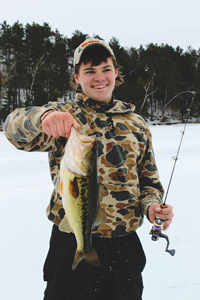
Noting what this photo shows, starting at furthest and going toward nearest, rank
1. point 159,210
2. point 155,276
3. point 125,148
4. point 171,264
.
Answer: point 171,264
point 155,276
point 125,148
point 159,210

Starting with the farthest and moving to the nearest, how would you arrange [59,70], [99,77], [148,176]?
[59,70] → [148,176] → [99,77]

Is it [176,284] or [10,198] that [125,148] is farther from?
[10,198]

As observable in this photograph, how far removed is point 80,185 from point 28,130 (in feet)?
1.62

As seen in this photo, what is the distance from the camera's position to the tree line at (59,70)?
79.3ft

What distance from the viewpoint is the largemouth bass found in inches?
47.0

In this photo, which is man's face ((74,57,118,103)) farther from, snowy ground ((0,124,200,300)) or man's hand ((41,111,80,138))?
snowy ground ((0,124,200,300))

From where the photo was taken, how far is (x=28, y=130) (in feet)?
4.82

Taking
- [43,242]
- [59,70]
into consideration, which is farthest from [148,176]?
[59,70]

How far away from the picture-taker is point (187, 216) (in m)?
4.25

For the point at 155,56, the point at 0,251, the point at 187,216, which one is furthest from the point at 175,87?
the point at 0,251

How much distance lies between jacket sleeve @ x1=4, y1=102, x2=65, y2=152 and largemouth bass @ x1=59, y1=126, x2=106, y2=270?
320 millimetres

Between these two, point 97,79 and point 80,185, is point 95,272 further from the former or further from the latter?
point 97,79

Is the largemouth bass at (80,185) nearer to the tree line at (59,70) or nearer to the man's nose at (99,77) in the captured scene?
the man's nose at (99,77)

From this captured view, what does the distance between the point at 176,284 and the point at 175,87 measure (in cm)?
2950
